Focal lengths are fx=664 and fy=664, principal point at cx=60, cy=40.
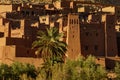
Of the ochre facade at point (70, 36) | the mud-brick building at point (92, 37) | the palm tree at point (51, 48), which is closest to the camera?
the palm tree at point (51, 48)

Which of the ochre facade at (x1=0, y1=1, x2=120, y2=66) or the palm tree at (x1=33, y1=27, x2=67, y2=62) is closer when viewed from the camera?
the palm tree at (x1=33, y1=27, x2=67, y2=62)

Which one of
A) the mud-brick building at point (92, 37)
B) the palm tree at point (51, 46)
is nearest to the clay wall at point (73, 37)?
the mud-brick building at point (92, 37)

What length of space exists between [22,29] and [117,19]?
13.2 metres

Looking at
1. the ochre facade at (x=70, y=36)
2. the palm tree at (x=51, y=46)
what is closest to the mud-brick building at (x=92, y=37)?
the ochre facade at (x=70, y=36)

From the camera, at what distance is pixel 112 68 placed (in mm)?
56219

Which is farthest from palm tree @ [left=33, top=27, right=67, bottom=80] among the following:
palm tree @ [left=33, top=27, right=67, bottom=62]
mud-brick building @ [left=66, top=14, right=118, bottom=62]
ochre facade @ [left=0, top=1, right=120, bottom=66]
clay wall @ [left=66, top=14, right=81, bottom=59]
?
mud-brick building @ [left=66, top=14, right=118, bottom=62]

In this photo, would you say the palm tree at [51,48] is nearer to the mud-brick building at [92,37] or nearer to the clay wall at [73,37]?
the clay wall at [73,37]

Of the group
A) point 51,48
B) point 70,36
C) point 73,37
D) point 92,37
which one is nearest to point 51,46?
point 51,48

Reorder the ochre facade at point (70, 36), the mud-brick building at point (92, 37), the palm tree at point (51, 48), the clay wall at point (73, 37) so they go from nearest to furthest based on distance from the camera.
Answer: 1. the palm tree at point (51, 48)
2. the ochre facade at point (70, 36)
3. the clay wall at point (73, 37)
4. the mud-brick building at point (92, 37)

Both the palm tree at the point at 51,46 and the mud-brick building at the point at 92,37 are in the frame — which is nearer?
the palm tree at the point at 51,46

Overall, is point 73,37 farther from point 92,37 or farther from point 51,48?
point 51,48

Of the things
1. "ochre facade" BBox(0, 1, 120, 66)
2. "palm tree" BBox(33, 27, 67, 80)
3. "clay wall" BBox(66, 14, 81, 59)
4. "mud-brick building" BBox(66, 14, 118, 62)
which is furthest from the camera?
"mud-brick building" BBox(66, 14, 118, 62)

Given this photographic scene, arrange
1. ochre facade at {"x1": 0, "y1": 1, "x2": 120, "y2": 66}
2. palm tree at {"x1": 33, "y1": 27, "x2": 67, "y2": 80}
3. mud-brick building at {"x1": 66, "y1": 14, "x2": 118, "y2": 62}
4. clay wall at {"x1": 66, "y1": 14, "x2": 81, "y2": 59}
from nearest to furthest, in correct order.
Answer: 1. palm tree at {"x1": 33, "y1": 27, "x2": 67, "y2": 80}
2. ochre facade at {"x1": 0, "y1": 1, "x2": 120, "y2": 66}
3. clay wall at {"x1": 66, "y1": 14, "x2": 81, "y2": 59}
4. mud-brick building at {"x1": 66, "y1": 14, "x2": 118, "y2": 62}

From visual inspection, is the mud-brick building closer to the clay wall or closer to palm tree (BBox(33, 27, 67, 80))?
the clay wall
